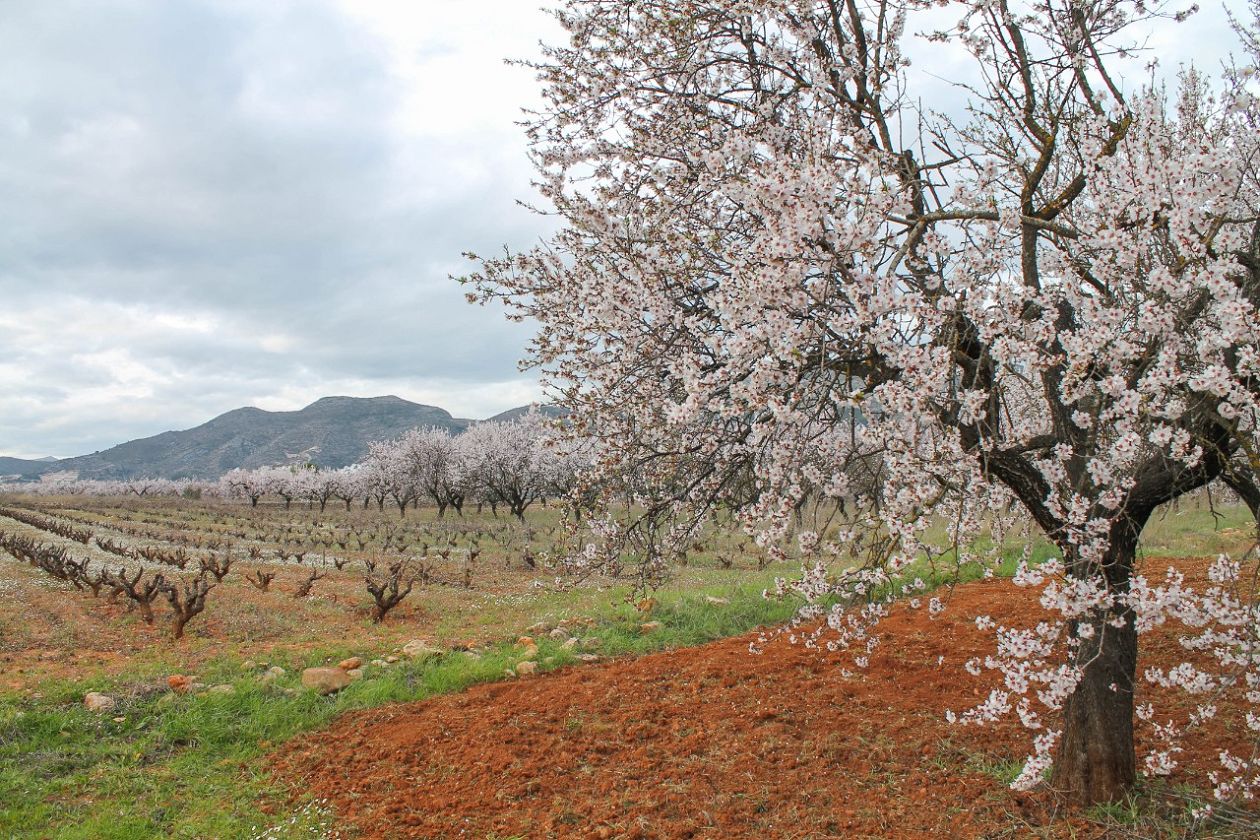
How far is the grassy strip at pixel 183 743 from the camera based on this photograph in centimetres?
594

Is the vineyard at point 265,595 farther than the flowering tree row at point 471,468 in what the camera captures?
No

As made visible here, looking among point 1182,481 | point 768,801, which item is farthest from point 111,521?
point 1182,481

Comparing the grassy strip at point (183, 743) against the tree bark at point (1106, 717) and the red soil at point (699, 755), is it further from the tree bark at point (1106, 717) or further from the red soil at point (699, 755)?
the tree bark at point (1106, 717)

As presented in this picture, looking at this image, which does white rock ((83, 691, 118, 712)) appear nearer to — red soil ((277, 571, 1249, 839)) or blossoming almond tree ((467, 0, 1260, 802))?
red soil ((277, 571, 1249, 839))

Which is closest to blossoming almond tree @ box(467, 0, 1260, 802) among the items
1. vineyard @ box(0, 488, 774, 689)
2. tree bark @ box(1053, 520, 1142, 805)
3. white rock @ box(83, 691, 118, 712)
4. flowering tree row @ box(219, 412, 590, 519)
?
tree bark @ box(1053, 520, 1142, 805)

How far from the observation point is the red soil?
17.1 feet

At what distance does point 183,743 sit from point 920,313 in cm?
818

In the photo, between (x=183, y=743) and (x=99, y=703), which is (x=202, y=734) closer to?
(x=183, y=743)

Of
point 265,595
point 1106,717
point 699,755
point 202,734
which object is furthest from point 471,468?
point 1106,717

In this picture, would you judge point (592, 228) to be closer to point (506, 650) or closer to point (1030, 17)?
point (1030, 17)

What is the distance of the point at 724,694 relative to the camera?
7.56 m

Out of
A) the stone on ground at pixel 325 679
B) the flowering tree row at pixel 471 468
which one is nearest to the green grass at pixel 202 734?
the stone on ground at pixel 325 679

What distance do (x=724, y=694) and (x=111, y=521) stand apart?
A: 4337 cm

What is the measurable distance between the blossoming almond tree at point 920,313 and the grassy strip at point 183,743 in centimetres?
392
